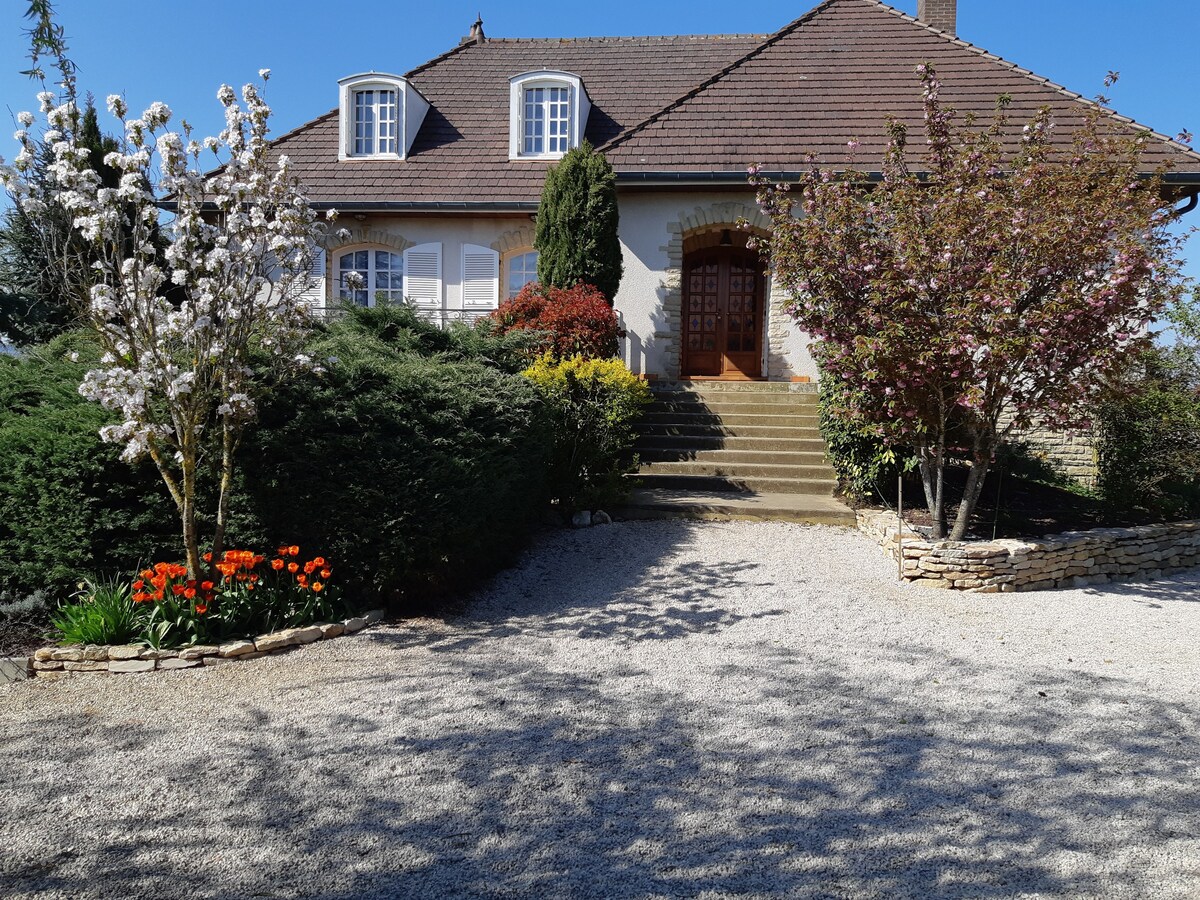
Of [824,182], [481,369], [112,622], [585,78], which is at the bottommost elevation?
[112,622]

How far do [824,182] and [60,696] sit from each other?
646 cm

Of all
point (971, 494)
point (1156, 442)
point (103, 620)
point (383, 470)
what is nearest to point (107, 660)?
point (103, 620)

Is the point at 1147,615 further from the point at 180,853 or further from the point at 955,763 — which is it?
the point at 180,853

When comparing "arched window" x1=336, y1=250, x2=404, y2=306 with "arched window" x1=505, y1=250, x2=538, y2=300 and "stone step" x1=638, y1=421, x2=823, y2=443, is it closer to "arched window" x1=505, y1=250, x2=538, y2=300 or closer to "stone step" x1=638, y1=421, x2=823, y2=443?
"arched window" x1=505, y1=250, x2=538, y2=300

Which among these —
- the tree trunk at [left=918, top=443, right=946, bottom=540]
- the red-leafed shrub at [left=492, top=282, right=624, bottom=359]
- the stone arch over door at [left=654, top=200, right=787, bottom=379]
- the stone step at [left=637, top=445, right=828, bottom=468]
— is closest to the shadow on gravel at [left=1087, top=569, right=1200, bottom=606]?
the tree trunk at [left=918, top=443, right=946, bottom=540]

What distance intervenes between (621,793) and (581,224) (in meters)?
9.67

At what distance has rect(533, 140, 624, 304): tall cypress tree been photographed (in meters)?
11.9

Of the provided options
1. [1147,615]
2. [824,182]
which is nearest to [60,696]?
[824,182]

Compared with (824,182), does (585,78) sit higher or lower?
higher

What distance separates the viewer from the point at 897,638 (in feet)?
→ 17.7

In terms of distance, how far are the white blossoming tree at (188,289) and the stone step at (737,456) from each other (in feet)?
17.5

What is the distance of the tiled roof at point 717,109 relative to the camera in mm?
12891

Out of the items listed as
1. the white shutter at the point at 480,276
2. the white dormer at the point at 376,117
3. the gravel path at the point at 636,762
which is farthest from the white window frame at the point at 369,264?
the gravel path at the point at 636,762

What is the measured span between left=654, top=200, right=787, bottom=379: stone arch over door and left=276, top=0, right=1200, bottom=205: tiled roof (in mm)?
690
